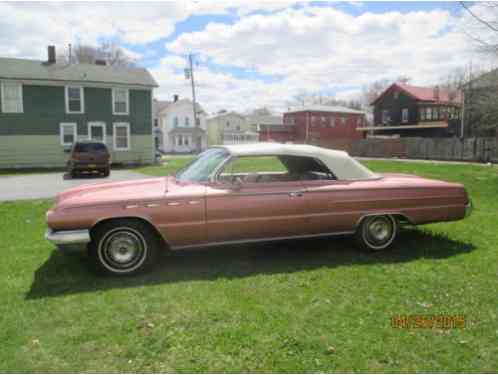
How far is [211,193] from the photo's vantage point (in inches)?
176

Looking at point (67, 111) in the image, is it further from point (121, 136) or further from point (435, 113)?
point (435, 113)

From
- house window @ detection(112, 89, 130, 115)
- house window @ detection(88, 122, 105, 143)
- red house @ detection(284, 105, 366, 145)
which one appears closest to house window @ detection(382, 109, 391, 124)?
red house @ detection(284, 105, 366, 145)

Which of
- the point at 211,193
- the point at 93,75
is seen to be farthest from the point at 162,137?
the point at 211,193

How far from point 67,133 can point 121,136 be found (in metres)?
3.32

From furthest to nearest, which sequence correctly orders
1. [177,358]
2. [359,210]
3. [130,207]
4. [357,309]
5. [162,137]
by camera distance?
[162,137], [359,210], [130,207], [357,309], [177,358]

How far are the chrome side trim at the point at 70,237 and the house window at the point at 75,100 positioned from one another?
73.5 ft

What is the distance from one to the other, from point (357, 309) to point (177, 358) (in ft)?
5.84

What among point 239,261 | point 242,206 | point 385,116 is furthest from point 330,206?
point 385,116

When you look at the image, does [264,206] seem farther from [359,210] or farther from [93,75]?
[93,75]

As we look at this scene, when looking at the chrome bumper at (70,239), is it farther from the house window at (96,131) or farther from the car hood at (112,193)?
the house window at (96,131)

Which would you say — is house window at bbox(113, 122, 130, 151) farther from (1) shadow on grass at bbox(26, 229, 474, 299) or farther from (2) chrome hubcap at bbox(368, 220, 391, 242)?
(2) chrome hubcap at bbox(368, 220, 391, 242)

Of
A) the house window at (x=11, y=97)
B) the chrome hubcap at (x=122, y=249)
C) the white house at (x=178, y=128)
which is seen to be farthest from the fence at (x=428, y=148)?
the chrome hubcap at (x=122, y=249)

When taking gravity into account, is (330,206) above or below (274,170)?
below

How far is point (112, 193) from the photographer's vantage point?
4484 millimetres
